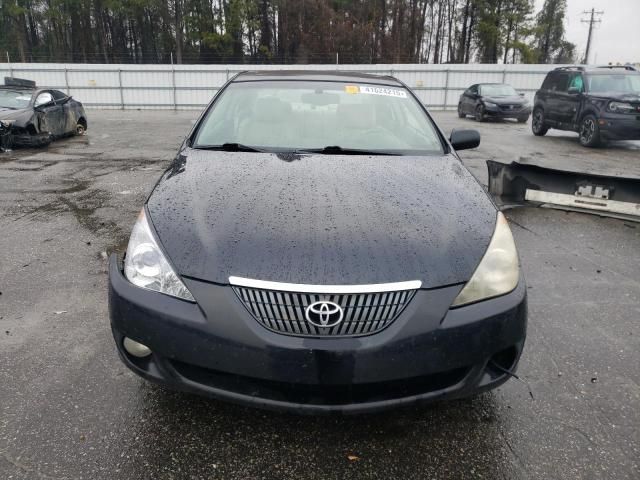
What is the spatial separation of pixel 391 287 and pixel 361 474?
2.44 ft

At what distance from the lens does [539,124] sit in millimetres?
14141

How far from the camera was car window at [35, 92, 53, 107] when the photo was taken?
35.8 ft

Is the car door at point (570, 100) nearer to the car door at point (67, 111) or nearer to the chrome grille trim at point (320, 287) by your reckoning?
the chrome grille trim at point (320, 287)

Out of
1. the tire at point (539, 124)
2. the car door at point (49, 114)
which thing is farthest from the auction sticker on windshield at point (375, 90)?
the tire at point (539, 124)

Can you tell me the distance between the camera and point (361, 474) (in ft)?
6.27

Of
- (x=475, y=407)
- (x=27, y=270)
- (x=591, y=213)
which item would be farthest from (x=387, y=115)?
(x=591, y=213)

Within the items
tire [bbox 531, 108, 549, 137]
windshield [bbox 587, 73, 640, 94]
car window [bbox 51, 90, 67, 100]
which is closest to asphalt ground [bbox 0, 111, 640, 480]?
windshield [bbox 587, 73, 640, 94]

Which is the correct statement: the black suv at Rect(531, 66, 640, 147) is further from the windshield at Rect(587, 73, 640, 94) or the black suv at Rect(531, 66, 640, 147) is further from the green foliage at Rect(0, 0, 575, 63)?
the green foliage at Rect(0, 0, 575, 63)

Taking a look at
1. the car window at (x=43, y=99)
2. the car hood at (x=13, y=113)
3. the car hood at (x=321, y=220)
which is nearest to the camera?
the car hood at (x=321, y=220)

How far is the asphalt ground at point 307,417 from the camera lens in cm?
195

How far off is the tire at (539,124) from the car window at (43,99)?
12.6 m

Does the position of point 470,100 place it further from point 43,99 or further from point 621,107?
point 43,99

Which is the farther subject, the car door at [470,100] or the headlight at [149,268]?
the car door at [470,100]

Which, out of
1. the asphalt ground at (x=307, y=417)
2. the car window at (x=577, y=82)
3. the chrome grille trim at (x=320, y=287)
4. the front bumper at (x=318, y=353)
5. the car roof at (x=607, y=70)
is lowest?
the asphalt ground at (x=307, y=417)
